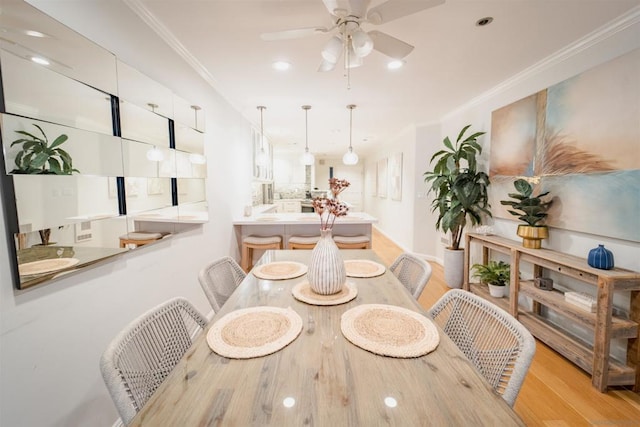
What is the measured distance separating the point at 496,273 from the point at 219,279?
277cm

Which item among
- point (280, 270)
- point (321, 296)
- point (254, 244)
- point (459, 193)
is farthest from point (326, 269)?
point (459, 193)

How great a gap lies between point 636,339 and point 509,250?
3.26 feet

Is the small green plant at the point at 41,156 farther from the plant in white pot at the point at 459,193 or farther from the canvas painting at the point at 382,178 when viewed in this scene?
the canvas painting at the point at 382,178

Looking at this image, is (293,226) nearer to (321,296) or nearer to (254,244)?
(254,244)

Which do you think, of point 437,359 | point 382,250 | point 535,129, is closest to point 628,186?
point 535,129

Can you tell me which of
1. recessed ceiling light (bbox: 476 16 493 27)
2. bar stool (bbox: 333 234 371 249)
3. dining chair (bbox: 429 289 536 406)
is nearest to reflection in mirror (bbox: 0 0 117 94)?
dining chair (bbox: 429 289 536 406)

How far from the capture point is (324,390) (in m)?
0.74

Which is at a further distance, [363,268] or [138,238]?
[363,268]

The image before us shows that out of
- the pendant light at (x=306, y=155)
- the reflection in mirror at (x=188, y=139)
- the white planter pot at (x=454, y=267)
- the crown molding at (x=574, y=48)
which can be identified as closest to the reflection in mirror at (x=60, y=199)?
the reflection in mirror at (x=188, y=139)

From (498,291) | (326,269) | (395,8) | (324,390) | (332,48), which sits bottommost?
(498,291)

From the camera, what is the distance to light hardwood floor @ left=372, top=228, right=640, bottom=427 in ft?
5.17

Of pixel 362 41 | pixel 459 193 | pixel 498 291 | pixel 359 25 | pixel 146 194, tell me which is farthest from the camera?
pixel 459 193

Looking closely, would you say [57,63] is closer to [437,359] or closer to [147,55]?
[147,55]

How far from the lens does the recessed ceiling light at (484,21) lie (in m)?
1.80
